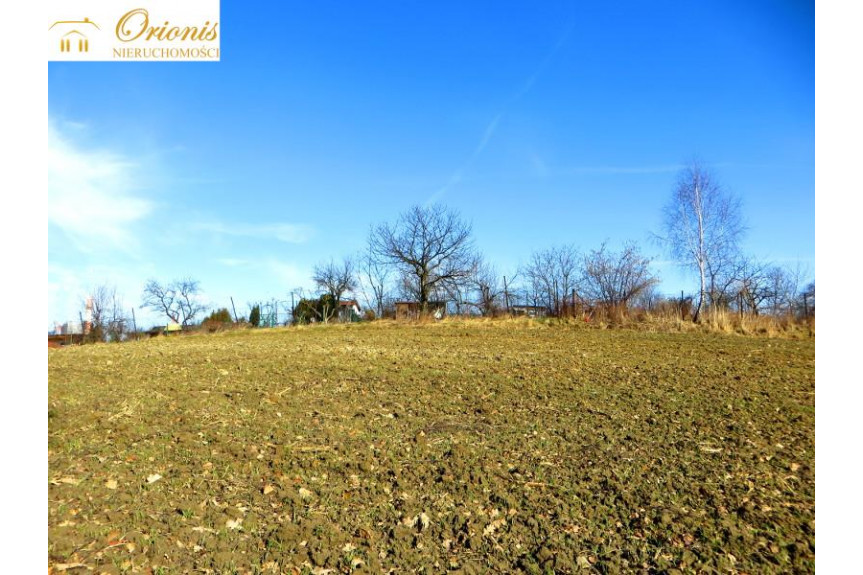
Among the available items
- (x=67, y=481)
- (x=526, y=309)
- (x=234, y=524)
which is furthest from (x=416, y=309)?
(x=234, y=524)

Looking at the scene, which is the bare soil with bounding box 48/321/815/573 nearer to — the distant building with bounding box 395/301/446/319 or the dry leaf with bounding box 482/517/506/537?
the dry leaf with bounding box 482/517/506/537

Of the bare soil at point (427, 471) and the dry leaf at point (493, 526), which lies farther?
the dry leaf at point (493, 526)

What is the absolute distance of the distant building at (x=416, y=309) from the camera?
1773 centimetres

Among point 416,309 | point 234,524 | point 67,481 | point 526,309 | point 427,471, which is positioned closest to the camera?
point 234,524

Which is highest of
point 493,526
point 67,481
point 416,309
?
point 416,309

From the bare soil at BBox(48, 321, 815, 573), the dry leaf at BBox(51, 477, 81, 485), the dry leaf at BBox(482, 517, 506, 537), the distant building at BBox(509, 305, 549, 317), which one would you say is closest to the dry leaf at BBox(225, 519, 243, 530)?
the bare soil at BBox(48, 321, 815, 573)

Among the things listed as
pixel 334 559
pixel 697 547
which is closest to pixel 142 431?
pixel 334 559

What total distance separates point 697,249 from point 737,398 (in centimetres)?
1377

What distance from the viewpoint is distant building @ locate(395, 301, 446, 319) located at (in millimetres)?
17734

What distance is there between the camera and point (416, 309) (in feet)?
73.7

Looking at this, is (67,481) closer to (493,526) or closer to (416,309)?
(493,526)

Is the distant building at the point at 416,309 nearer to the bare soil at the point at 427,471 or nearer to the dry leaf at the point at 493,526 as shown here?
the bare soil at the point at 427,471

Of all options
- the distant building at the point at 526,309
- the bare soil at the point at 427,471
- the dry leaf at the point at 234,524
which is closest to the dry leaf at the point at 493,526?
the bare soil at the point at 427,471

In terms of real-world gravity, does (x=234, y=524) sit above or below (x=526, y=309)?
below
